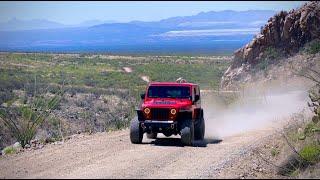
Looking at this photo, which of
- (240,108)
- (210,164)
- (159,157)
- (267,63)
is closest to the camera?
(210,164)

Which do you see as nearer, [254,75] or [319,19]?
[319,19]

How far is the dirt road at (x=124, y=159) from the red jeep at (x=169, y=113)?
0.50 m

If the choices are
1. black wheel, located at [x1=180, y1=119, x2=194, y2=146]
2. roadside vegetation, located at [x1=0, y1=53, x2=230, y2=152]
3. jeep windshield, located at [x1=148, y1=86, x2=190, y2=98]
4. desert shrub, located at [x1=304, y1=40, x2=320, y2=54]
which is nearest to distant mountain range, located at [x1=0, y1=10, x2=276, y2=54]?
roadside vegetation, located at [x1=0, y1=53, x2=230, y2=152]

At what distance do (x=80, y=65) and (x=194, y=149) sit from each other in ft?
243

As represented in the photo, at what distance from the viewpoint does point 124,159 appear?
1677 centimetres

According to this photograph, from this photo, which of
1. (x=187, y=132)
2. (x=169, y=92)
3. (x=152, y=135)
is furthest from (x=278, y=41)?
(x=187, y=132)

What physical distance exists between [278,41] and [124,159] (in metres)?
34.1

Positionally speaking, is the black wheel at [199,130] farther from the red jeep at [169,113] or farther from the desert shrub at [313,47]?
the desert shrub at [313,47]

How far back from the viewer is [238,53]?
5169 cm

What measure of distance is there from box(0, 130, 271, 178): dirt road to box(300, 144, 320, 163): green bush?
6.21 feet

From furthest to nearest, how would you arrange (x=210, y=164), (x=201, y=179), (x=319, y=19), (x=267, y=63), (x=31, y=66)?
(x=31, y=66) < (x=267, y=63) < (x=319, y=19) < (x=210, y=164) < (x=201, y=179)

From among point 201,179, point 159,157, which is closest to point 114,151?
point 159,157

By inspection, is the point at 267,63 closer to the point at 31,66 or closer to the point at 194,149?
the point at 194,149

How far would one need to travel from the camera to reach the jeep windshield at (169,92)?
21.1 meters
